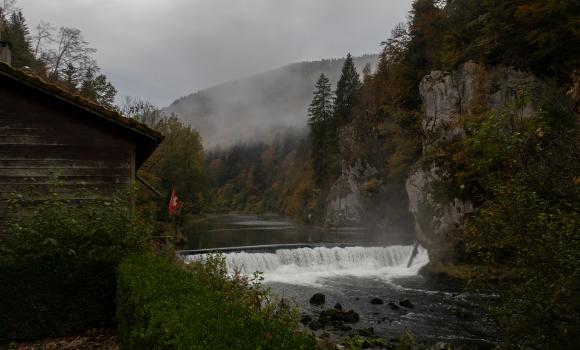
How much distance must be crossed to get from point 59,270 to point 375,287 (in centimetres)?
1801

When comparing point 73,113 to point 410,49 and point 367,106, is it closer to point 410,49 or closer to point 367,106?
point 410,49

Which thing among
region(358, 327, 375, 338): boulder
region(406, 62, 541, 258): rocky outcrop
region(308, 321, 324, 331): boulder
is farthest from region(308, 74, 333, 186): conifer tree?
region(358, 327, 375, 338): boulder

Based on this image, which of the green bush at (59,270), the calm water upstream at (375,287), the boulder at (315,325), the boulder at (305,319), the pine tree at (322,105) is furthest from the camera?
the pine tree at (322,105)

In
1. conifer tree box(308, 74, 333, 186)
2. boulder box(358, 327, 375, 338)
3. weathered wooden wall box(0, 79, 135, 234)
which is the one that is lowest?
boulder box(358, 327, 375, 338)

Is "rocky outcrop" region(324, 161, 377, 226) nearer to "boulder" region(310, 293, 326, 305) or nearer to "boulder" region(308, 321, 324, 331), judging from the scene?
"boulder" region(310, 293, 326, 305)

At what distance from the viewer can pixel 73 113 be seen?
10023 mm

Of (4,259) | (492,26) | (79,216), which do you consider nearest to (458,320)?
(79,216)

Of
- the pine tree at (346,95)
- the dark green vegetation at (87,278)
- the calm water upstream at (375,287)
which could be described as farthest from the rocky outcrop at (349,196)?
the dark green vegetation at (87,278)

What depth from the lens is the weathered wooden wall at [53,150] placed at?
9.52 metres

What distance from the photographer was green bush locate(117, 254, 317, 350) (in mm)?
3652

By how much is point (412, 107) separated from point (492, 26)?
1432 centimetres

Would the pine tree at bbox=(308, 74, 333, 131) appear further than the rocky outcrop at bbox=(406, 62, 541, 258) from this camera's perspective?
Yes

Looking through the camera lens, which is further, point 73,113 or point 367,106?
point 367,106

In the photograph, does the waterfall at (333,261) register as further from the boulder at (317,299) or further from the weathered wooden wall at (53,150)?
the weathered wooden wall at (53,150)
